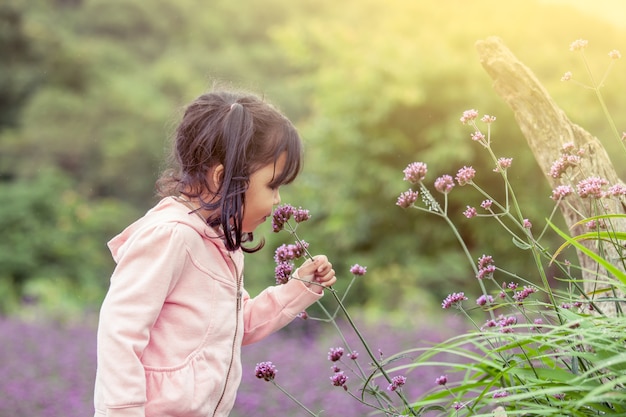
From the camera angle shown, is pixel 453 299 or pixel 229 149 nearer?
pixel 453 299

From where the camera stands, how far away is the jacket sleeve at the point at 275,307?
2.09 m

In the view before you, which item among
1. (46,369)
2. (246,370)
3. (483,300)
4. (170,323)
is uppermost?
(483,300)

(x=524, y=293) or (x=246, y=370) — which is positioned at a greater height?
(x=524, y=293)

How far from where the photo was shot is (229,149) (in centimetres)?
190

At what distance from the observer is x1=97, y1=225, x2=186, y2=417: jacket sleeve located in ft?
5.39

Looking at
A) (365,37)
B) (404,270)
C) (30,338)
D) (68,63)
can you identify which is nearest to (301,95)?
(68,63)

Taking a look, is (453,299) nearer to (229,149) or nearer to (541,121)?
(229,149)

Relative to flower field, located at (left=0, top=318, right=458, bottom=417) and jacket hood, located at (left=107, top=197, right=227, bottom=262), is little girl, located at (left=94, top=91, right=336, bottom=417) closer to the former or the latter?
jacket hood, located at (left=107, top=197, right=227, bottom=262)

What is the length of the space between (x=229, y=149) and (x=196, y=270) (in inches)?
12.2

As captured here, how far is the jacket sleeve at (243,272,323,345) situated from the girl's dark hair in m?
0.20

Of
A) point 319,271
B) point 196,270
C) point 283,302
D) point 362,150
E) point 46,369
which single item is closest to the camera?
point 196,270

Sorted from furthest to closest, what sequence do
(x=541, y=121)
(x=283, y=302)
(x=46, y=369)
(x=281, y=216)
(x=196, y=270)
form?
1. (x=46, y=369)
2. (x=541, y=121)
3. (x=283, y=302)
4. (x=196, y=270)
5. (x=281, y=216)

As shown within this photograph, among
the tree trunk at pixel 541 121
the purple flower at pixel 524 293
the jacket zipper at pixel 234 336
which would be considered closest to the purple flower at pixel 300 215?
the jacket zipper at pixel 234 336

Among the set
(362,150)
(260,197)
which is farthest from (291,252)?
(362,150)
